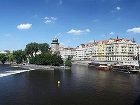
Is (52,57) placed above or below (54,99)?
above

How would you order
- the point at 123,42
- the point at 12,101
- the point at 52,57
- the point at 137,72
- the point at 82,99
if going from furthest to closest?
the point at 123,42, the point at 52,57, the point at 137,72, the point at 82,99, the point at 12,101

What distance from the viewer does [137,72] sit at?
13475 cm

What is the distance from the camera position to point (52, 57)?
6471 inches

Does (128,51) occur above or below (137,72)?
above

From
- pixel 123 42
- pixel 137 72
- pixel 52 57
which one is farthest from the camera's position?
pixel 123 42

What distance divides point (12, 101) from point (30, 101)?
3328mm

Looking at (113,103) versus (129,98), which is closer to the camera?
(113,103)

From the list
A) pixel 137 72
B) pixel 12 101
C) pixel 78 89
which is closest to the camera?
pixel 12 101

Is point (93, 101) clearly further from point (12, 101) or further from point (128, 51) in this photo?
point (128, 51)

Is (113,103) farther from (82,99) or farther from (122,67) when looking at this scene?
(122,67)

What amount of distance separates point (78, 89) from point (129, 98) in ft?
52.1

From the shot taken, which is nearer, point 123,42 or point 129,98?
point 129,98

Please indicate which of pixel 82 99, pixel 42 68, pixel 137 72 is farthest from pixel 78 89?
pixel 42 68

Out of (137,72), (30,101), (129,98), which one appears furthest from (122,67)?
(30,101)
